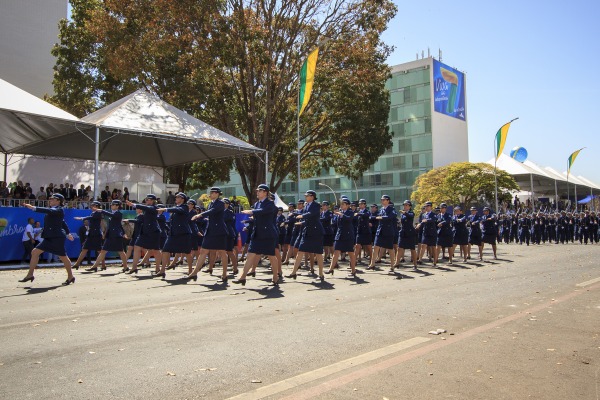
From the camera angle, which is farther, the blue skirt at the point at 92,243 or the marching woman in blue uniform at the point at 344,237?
the blue skirt at the point at 92,243

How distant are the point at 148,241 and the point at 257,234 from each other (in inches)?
159

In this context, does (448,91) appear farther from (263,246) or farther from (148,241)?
(263,246)

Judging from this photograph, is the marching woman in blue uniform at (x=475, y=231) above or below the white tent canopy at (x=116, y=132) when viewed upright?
below

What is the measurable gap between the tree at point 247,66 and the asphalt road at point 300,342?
14.9 meters

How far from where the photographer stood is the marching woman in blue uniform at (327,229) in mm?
14617

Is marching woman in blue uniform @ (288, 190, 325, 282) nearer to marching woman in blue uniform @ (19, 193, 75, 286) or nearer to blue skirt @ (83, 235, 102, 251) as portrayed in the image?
marching woman in blue uniform @ (19, 193, 75, 286)

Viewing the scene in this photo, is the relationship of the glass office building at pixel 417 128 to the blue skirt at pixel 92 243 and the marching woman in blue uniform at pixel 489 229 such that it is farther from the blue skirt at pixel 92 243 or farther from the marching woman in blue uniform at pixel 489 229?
the blue skirt at pixel 92 243

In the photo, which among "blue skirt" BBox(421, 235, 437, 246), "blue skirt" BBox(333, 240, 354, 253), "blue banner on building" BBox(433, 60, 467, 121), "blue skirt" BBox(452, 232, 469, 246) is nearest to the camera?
"blue skirt" BBox(333, 240, 354, 253)

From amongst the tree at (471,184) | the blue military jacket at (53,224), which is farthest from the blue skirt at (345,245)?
the tree at (471,184)

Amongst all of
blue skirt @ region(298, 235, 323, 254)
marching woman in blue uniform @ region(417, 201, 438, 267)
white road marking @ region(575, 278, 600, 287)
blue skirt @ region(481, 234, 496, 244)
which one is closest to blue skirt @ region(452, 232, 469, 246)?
blue skirt @ region(481, 234, 496, 244)

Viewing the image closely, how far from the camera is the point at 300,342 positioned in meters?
5.41

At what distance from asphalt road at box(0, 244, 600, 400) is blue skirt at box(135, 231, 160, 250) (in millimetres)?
2890

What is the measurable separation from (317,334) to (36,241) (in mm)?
12801

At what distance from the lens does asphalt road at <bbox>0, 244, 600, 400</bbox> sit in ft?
13.2
